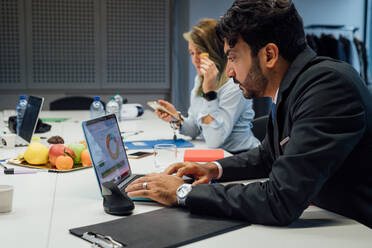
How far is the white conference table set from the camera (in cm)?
109

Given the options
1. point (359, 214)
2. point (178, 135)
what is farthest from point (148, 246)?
point (178, 135)

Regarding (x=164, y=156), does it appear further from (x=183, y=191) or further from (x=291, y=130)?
(x=291, y=130)

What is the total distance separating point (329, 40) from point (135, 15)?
8.00 ft

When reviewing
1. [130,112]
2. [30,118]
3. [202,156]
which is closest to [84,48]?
[130,112]

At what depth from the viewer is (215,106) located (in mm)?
2533

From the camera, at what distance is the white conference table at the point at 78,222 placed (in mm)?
1093

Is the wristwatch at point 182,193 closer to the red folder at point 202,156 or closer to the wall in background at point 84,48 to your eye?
the red folder at point 202,156

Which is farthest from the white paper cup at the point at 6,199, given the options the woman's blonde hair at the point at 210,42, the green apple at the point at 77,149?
the woman's blonde hair at the point at 210,42

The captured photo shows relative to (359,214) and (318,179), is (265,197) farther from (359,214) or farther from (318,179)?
(359,214)

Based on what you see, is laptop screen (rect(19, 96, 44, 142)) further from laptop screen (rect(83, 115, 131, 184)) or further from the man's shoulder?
the man's shoulder

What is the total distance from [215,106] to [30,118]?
1.01 m

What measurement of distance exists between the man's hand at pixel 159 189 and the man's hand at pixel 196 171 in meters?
0.19

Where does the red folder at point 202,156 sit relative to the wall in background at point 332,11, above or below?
below

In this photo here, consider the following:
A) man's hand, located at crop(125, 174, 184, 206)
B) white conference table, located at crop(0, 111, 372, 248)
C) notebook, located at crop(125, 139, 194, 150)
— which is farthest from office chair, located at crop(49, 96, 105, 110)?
man's hand, located at crop(125, 174, 184, 206)
